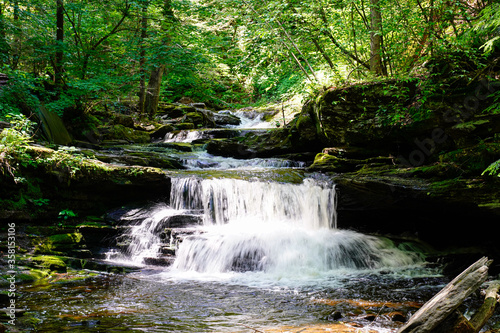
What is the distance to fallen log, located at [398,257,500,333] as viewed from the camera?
2.17 meters

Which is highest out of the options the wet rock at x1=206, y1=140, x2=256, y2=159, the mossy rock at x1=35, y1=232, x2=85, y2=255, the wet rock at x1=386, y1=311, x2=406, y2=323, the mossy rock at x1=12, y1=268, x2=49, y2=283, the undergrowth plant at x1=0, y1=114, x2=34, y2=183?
the wet rock at x1=206, y1=140, x2=256, y2=159

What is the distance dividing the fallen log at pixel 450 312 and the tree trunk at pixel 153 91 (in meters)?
15.8

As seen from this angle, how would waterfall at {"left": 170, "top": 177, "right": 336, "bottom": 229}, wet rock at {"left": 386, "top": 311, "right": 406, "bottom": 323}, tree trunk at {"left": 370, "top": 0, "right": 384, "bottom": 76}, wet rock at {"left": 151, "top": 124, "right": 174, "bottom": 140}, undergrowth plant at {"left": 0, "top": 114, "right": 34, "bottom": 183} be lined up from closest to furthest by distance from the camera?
1. wet rock at {"left": 386, "top": 311, "right": 406, "bottom": 323}
2. undergrowth plant at {"left": 0, "top": 114, "right": 34, "bottom": 183}
3. waterfall at {"left": 170, "top": 177, "right": 336, "bottom": 229}
4. tree trunk at {"left": 370, "top": 0, "right": 384, "bottom": 76}
5. wet rock at {"left": 151, "top": 124, "right": 174, "bottom": 140}

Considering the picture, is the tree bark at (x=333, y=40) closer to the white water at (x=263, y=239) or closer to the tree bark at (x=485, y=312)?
the white water at (x=263, y=239)

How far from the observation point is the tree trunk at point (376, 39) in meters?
9.81

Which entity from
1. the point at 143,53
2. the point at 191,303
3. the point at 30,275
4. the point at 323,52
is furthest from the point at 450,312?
the point at 143,53

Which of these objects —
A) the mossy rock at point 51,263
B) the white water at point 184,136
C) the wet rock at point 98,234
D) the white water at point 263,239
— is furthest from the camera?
the white water at point 184,136

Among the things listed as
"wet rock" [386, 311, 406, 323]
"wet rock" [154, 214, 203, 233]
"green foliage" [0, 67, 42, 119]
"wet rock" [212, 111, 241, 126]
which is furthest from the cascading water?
"wet rock" [212, 111, 241, 126]

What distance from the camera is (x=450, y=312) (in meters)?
2.19

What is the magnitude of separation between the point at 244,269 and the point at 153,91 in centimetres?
1276

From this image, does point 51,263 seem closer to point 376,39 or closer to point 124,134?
point 124,134

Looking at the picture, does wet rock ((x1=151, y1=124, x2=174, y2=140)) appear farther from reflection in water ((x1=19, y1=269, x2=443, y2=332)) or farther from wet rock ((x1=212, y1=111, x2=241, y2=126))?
reflection in water ((x1=19, y1=269, x2=443, y2=332))

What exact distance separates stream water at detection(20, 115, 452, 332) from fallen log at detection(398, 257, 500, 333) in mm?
1548

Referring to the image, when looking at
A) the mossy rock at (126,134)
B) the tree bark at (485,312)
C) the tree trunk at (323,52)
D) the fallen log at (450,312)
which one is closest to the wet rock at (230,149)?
the mossy rock at (126,134)
